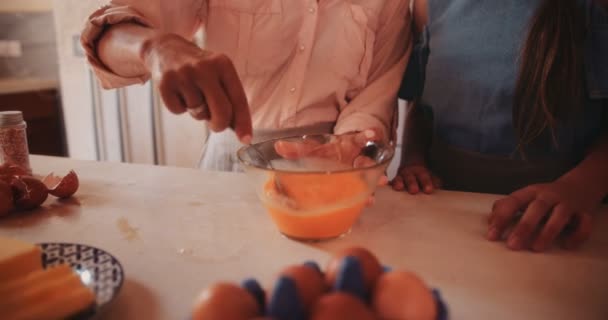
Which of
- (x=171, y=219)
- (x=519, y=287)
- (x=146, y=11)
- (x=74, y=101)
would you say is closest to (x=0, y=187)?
(x=171, y=219)

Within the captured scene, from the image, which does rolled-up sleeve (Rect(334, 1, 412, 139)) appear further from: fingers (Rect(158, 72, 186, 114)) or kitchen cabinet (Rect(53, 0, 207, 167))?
kitchen cabinet (Rect(53, 0, 207, 167))

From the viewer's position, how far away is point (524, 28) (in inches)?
35.2

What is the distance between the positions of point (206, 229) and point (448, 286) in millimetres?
356

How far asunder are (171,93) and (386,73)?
621 millimetres

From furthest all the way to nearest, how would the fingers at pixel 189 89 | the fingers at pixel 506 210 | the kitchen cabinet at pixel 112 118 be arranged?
1. the kitchen cabinet at pixel 112 118
2. the fingers at pixel 506 210
3. the fingers at pixel 189 89

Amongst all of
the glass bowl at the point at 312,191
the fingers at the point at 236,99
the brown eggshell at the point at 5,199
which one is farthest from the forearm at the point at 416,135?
the brown eggshell at the point at 5,199

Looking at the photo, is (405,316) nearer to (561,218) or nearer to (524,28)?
(561,218)

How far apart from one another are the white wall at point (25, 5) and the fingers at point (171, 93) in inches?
101

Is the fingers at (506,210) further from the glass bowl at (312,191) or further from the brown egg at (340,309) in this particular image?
the brown egg at (340,309)

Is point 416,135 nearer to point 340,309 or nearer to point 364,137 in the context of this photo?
point 364,137

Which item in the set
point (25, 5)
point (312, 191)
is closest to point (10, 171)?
point (312, 191)

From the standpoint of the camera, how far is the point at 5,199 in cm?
77

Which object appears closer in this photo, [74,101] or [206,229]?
[206,229]

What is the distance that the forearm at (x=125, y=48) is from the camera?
0.74 meters
